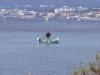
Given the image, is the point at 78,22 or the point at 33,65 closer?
the point at 33,65

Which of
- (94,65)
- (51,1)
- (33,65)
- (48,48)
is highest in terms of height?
(94,65)

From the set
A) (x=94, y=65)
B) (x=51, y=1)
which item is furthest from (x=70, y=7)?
(x=94, y=65)

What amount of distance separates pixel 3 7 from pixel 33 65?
4099 inches

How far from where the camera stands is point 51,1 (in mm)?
157000

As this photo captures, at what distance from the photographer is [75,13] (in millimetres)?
122750

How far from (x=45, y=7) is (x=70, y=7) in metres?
9.62

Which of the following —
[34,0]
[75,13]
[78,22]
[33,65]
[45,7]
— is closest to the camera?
[33,65]

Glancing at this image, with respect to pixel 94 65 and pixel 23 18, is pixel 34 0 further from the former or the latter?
pixel 94 65

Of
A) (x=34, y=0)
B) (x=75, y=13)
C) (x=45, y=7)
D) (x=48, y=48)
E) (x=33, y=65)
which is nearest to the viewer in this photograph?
(x=33, y=65)

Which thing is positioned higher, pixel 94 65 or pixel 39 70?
pixel 94 65

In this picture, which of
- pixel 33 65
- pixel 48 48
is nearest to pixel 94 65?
pixel 33 65

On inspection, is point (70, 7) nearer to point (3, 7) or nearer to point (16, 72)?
point (3, 7)

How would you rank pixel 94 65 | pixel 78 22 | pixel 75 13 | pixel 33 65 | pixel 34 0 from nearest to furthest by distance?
pixel 94 65 → pixel 33 65 → pixel 78 22 → pixel 75 13 → pixel 34 0

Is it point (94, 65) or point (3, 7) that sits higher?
point (94, 65)
